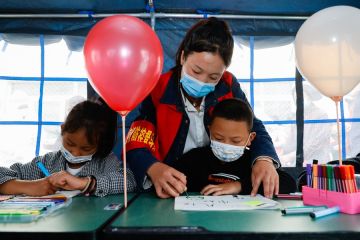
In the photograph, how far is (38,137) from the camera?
2.59m

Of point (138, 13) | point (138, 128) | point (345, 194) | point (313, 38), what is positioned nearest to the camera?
point (345, 194)

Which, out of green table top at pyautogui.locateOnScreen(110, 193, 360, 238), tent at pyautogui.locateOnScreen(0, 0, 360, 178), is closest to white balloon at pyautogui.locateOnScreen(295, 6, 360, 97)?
green table top at pyautogui.locateOnScreen(110, 193, 360, 238)

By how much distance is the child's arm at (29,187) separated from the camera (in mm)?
1040

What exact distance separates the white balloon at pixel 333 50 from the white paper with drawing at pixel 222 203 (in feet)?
1.18

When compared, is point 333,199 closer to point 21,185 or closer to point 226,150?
point 226,150

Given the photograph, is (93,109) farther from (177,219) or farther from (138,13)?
(138,13)

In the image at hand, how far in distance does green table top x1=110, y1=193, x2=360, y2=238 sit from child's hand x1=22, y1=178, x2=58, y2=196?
36cm

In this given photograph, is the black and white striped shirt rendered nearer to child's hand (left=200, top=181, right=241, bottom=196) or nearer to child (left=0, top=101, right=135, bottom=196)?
child (left=0, top=101, right=135, bottom=196)

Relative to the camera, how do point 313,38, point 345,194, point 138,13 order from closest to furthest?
point 345,194
point 313,38
point 138,13

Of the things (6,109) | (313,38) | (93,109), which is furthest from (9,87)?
(313,38)

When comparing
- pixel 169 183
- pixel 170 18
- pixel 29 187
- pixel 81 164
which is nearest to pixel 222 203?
pixel 169 183

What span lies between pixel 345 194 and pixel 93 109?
3.05 ft

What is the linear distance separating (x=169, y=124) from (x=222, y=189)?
1.09 feet

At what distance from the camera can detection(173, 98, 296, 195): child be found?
1.26 meters
